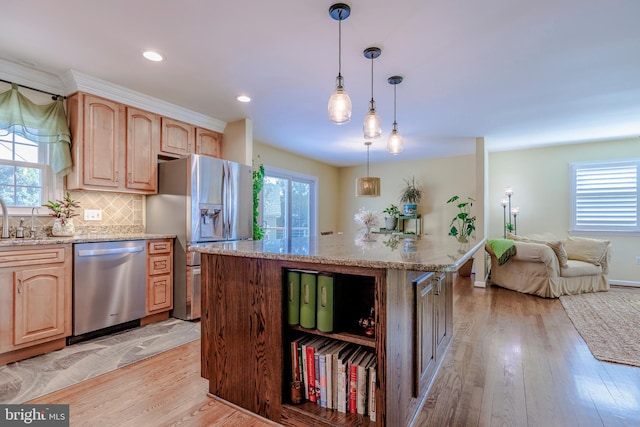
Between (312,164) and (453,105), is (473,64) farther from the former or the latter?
(312,164)

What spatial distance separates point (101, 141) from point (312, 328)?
280cm

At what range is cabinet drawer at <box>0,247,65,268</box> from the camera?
222 centimetres

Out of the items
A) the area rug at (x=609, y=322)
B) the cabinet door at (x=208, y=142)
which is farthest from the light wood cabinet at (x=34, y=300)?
the area rug at (x=609, y=322)

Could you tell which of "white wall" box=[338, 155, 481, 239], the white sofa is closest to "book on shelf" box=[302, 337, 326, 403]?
the white sofa

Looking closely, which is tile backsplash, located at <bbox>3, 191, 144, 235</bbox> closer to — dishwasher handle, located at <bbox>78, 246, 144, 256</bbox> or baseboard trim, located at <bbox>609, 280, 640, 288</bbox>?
dishwasher handle, located at <bbox>78, 246, 144, 256</bbox>

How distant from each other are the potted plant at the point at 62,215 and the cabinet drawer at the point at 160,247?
0.66 metres

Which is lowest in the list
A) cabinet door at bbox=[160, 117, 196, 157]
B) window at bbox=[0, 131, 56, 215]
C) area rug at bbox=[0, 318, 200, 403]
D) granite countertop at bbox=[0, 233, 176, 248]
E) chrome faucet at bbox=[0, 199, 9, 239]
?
area rug at bbox=[0, 318, 200, 403]

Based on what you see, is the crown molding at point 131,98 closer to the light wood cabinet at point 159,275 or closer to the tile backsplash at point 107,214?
the tile backsplash at point 107,214

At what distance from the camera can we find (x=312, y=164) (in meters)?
6.64

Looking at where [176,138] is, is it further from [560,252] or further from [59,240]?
[560,252]

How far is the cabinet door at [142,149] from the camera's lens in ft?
10.4

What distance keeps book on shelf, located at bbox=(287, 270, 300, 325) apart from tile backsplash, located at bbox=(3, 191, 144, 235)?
262 cm

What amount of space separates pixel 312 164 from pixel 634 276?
5.78 metres

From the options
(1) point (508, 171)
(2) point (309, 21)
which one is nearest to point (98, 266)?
(2) point (309, 21)
